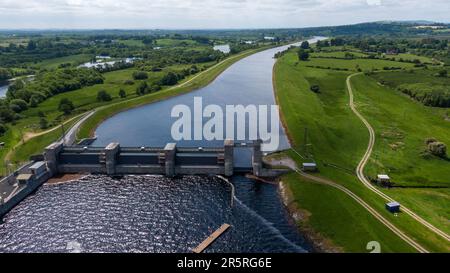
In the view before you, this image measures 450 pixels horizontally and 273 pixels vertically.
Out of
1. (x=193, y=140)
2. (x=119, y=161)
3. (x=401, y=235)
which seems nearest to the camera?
(x=401, y=235)

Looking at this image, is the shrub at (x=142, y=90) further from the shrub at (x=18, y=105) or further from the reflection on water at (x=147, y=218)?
the reflection on water at (x=147, y=218)

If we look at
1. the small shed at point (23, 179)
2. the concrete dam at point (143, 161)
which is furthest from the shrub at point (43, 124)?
the small shed at point (23, 179)

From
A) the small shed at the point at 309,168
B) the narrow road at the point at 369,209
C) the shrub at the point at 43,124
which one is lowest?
the narrow road at the point at 369,209

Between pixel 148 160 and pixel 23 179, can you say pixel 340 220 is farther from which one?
pixel 23 179

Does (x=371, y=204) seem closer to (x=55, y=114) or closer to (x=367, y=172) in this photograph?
(x=367, y=172)

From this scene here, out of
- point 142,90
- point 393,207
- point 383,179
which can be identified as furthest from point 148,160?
point 142,90

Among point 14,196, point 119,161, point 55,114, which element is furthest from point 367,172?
point 55,114
